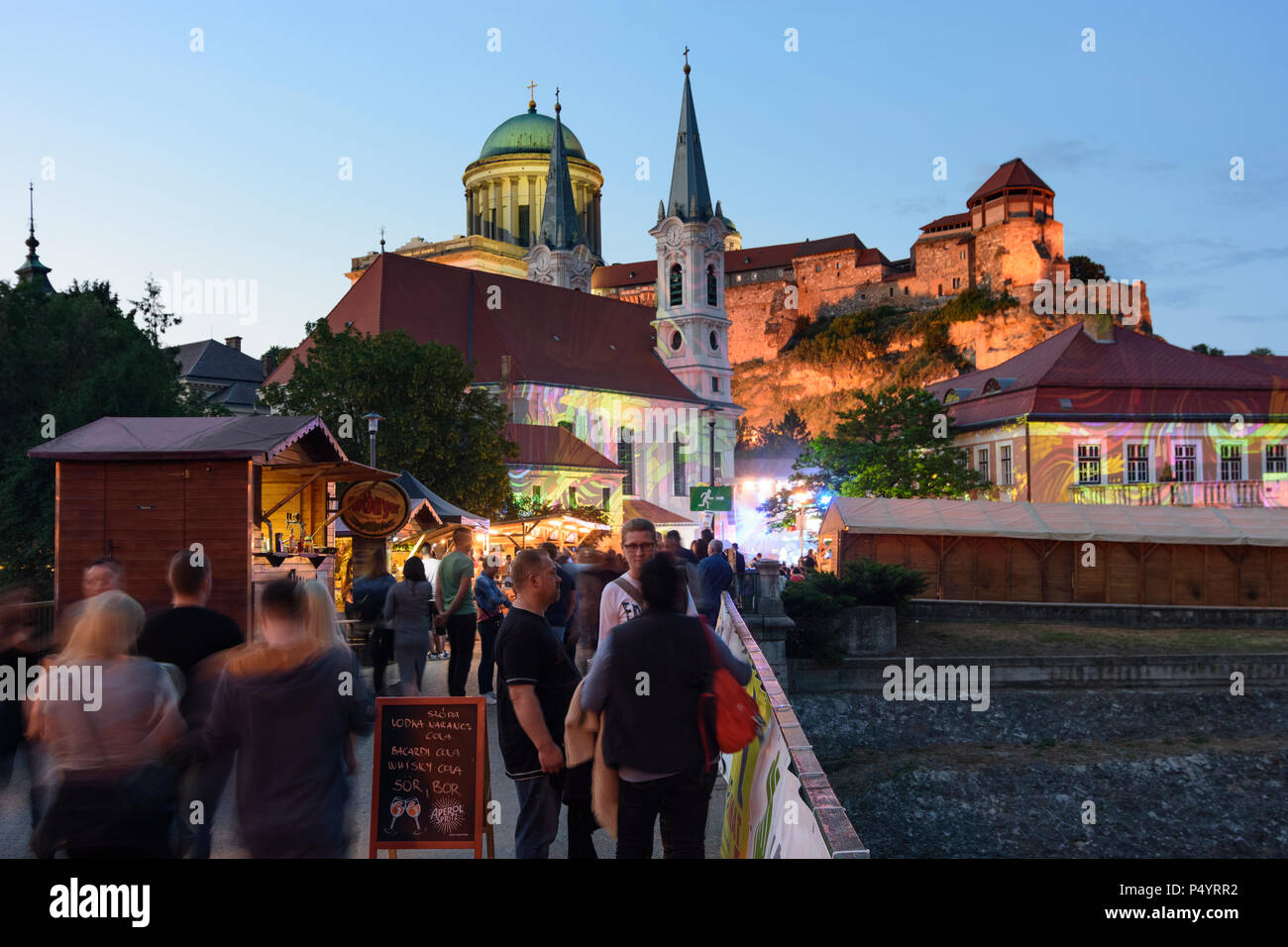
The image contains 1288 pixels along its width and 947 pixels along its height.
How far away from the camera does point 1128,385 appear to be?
45750mm

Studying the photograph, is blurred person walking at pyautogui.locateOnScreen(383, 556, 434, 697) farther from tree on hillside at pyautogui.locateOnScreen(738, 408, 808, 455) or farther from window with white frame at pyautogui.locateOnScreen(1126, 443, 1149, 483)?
tree on hillside at pyautogui.locateOnScreen(738, 408, 808, 455)

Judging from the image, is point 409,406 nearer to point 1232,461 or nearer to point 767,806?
point 1232,461

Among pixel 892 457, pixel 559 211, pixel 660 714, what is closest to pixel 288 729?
pixel 660 714

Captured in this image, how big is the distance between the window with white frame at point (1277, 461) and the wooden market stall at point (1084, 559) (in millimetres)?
12518

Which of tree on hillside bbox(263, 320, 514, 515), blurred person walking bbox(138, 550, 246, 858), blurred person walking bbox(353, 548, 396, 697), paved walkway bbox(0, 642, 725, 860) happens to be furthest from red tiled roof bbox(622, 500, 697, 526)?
blurred person walking bbox(138, 550, 246, 858)

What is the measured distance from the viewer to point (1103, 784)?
2258 centimetres

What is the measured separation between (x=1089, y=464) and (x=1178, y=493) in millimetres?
3412

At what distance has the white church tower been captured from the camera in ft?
261

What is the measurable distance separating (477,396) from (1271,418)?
102ft

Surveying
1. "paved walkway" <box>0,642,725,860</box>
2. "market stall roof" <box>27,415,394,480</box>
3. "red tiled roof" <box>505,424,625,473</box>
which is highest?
Answer: "red tiled roof" <box>505,424,625,473</box>

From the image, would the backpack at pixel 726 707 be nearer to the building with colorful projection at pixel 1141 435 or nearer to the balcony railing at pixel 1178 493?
the balcony railing at pixel 1178 493

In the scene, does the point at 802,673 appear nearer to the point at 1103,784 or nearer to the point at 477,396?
the point at 1103,784

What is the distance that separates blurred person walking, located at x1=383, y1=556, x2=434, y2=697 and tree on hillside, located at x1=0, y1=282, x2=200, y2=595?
28.6 metres

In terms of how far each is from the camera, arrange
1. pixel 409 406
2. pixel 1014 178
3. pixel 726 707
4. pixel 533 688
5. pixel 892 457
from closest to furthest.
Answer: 1. pixel 726 707
2. pixel 533 688
3. pixel 409 406
4. pixel 892 457
5. pixel 1014 178
